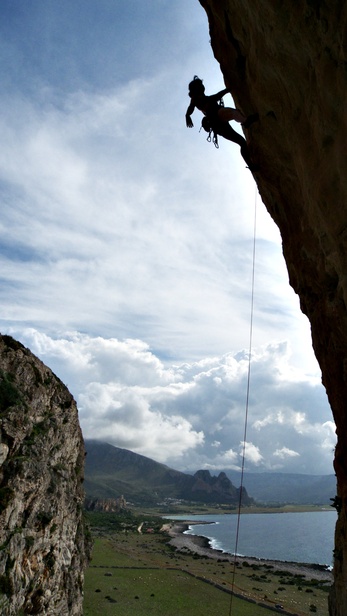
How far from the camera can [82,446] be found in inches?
1438

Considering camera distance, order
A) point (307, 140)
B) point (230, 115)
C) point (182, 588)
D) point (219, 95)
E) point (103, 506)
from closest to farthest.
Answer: point (307, 140), point (230, 115), point (219, 95), point (182, 588), point (103, 506)

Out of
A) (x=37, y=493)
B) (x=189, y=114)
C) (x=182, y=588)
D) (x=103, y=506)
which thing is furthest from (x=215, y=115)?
(x=103, y=506)

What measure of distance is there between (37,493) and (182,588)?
36457 mm

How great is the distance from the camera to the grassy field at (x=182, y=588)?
132ft

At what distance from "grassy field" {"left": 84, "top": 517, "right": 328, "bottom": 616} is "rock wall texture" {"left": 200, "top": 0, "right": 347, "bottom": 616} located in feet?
126

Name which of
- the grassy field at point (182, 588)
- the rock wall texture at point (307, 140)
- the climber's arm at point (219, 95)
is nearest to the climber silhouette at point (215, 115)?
the climber's arm at point (219, 95)

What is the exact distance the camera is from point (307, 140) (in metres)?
6.37

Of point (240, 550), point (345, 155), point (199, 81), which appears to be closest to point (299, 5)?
point (345, 155)

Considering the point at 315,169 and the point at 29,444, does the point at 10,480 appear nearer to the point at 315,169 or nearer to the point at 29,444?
the point at 29,444

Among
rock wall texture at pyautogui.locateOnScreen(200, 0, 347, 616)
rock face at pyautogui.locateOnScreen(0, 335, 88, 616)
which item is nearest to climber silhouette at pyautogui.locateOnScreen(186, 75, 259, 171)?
rock wall texture at pyautogui.locateOnScreen(200, 0, 347, 616)

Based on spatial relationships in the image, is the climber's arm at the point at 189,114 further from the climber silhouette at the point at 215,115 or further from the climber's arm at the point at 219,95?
the climber's arm at the point at 219,95

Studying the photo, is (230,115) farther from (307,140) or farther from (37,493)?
(37,493)

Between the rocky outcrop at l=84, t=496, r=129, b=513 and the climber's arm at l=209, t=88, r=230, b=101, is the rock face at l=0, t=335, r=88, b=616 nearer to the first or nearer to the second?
the climber's arm at l=209, t=88, r=230, b=101

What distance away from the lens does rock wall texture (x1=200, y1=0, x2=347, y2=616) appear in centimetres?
552
